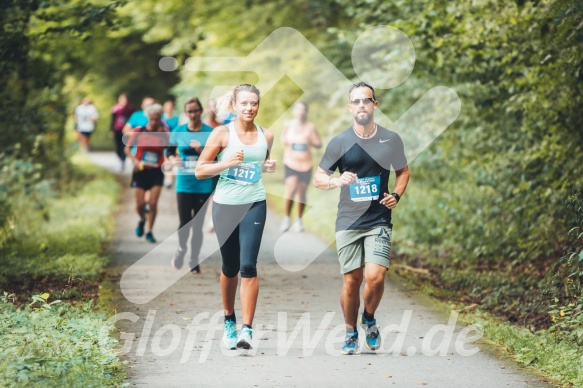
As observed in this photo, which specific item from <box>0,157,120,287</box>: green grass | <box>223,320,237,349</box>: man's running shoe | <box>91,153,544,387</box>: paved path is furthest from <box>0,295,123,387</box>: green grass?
<box>0,157,120,287</box>: green grass

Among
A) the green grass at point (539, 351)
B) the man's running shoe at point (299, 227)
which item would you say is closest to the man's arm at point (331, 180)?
the green grass at point (539, 351)

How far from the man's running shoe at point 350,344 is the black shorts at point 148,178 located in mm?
7125

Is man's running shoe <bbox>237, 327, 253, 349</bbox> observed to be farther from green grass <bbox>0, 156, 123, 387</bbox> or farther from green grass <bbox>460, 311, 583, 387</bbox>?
green grass <bbox>460, 311, 583, 387</bbox>

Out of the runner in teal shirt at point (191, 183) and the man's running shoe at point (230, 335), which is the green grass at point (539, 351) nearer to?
the man's running shoe at point (230, 335)

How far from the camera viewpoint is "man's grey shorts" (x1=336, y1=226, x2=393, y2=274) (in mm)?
7578

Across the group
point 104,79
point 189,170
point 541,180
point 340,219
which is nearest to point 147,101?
point 189,170

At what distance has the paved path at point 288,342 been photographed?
269 inches

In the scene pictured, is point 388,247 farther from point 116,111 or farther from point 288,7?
point 116,111

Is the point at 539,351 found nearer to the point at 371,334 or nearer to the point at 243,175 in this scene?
the point at 371,334

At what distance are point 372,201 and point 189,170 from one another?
459 cm

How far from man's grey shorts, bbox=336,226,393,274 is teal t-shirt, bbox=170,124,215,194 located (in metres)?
4.39

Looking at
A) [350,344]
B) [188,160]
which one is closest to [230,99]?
[350,344]

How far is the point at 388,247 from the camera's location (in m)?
7.66

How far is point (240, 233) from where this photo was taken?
7734 mm
